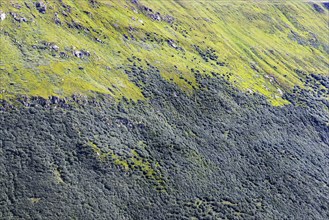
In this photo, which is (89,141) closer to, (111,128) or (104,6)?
(111,128)

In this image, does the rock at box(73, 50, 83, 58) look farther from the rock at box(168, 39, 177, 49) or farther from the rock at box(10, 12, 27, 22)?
the rock at box(168, 39, 177, 49)

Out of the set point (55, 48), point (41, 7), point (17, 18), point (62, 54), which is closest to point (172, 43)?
point (62, 54)

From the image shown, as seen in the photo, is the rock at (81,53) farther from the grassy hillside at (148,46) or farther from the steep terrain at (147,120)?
the steep terrain at (147,120)

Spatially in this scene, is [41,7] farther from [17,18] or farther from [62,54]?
[62,54]

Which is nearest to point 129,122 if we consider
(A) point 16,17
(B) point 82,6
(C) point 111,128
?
(C) point 111,128

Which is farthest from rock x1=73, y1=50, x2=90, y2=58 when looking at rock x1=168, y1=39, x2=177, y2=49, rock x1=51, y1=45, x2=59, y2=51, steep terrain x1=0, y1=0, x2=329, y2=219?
rock x1=168, y1=39, x2=177, y2=49

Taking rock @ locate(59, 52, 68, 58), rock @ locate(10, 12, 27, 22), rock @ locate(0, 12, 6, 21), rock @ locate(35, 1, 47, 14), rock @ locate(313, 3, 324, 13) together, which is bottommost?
rock @ locate(0, 12, 6, 21)
